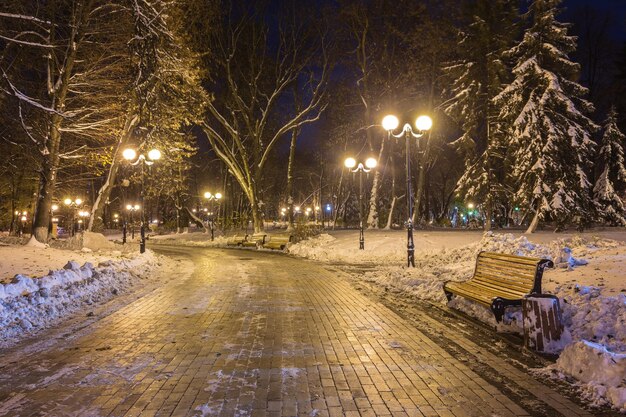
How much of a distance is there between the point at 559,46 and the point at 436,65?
28.4 feet

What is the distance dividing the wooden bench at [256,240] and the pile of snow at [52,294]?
1689 centimetres

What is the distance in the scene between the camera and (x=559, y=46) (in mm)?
25969

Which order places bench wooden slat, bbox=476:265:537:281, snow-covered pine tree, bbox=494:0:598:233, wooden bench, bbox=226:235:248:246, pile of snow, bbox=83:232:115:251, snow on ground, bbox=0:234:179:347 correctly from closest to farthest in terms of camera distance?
bench wooden slat, bbox=476:265:537:281, snow on ground, bbox=0:234:179:347, pile of snow, bbox=83:232:115:251, snow-covered pine tree, bbox=494:0:598:233, wooden bench, bbox=226:235:248:246

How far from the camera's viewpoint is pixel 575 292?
7.84 m

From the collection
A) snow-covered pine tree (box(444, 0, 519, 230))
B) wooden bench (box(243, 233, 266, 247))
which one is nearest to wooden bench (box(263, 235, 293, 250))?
wooden bench (box(243, 233, 266, 247))

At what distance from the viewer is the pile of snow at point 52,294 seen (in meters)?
7.70

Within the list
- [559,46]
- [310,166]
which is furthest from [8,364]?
[310,166]

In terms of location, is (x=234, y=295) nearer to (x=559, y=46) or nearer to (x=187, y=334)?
(x=187, y=334)

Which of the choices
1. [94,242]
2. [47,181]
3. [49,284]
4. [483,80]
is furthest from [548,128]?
[49,284]

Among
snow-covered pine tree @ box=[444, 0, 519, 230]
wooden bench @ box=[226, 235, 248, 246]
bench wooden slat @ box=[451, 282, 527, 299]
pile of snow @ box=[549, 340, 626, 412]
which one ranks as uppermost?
snow-covered pine tree @ box=[444, 0, 519, 230]

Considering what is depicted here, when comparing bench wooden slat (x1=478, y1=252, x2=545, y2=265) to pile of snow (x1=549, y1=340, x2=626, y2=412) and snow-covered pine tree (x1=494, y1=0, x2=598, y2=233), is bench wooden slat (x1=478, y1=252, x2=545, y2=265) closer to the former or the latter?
pile of snow (x1=549, y1=340, x2=626, y2=412)

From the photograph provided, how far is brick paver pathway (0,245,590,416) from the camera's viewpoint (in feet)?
14.7

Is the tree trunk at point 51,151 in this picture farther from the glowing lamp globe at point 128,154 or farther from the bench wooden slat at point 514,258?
the bench wooden slat at point 514,258

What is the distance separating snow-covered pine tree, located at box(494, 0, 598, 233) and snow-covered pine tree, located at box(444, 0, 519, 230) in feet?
14.0
